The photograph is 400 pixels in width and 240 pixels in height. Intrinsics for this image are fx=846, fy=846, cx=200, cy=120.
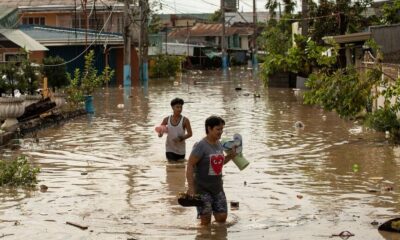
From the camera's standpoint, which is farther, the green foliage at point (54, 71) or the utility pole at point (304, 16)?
the utility pole at point (304, 16)

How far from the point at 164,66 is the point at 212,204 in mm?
47568

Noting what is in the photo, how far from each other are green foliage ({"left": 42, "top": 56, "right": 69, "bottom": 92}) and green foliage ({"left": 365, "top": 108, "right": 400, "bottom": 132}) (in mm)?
13888

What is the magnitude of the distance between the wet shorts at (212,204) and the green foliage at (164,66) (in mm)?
47386

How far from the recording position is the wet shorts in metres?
9.48

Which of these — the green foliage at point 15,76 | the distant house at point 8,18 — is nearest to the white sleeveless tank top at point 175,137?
the green foliage at point 15,76

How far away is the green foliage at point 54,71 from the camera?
29656 millimetres

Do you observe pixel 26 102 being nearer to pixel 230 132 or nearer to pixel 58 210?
pixel 230 132

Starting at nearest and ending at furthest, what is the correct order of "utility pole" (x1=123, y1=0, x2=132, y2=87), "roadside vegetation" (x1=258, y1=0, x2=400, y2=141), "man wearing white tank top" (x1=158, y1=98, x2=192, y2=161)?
"roadside vegetation" (x1=258, y1=0, x2=400, y2=141), "man wearing white tank top" (x1=158, y1=98, x2=192, y2=161), "utility pole" (x1=123, y1=0, x2=132, y2=87)

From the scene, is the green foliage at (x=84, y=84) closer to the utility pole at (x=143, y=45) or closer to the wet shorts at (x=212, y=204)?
the wet shorts at (x=212, y=204)

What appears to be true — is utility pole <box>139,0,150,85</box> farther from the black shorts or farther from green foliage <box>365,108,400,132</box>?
the black shorts

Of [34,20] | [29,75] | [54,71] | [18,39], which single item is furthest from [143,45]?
[29,75]

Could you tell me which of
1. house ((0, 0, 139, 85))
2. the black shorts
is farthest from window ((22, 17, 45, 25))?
the black shorts

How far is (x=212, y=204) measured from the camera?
31.5ft

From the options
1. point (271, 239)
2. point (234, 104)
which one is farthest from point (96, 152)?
point (234, 104)
